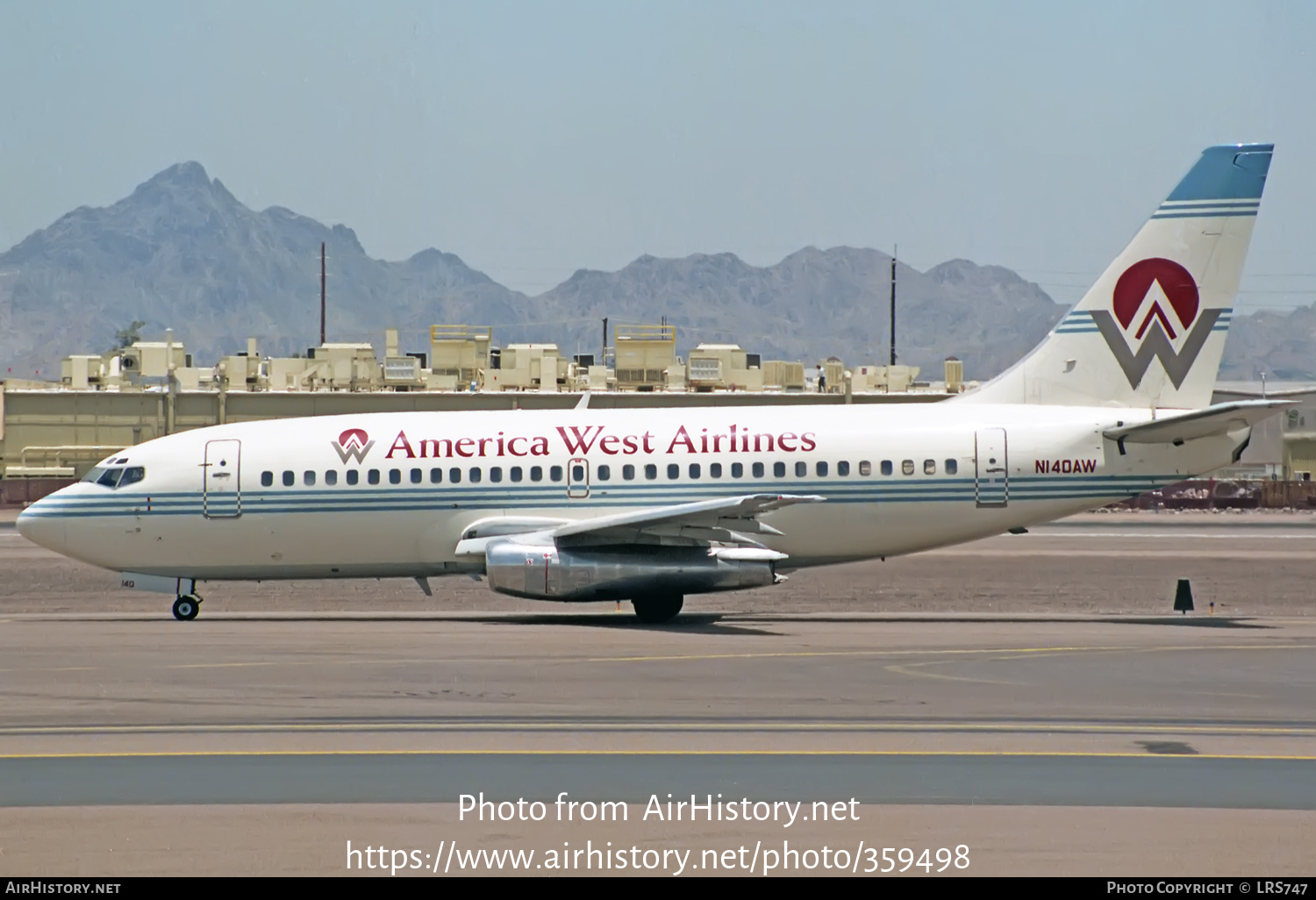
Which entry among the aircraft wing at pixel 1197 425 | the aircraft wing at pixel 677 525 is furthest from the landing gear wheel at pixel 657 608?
the aircraft wing at pixel 1197 425

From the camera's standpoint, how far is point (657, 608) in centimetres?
2802

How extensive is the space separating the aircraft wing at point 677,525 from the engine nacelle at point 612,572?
13.8 inches

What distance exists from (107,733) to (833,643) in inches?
445

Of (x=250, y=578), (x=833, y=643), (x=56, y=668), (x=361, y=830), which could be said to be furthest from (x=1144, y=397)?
(x=361, y=830)

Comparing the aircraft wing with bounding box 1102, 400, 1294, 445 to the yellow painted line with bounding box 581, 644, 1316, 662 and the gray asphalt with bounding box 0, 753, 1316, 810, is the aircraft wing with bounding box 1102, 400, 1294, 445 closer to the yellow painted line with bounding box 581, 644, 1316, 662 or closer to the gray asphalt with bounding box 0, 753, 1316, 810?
the yellow painted line with bounding box 581, 644, 1316, 662

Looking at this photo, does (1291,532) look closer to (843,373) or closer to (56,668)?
(843,373)

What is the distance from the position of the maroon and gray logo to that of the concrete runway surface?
2.98 m

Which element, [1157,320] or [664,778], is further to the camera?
[1157,320]

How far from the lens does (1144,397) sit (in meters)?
29.4

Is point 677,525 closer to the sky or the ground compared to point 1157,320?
closer to the ground

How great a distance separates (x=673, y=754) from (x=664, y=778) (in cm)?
119

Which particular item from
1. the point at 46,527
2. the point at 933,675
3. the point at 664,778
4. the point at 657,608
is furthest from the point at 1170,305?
the point at 46,527

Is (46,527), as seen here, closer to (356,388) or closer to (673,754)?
(673,754)

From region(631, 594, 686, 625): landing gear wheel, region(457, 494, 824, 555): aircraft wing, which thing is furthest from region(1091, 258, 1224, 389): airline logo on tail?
region(631, 594, 686, 625): landing gear wheel
